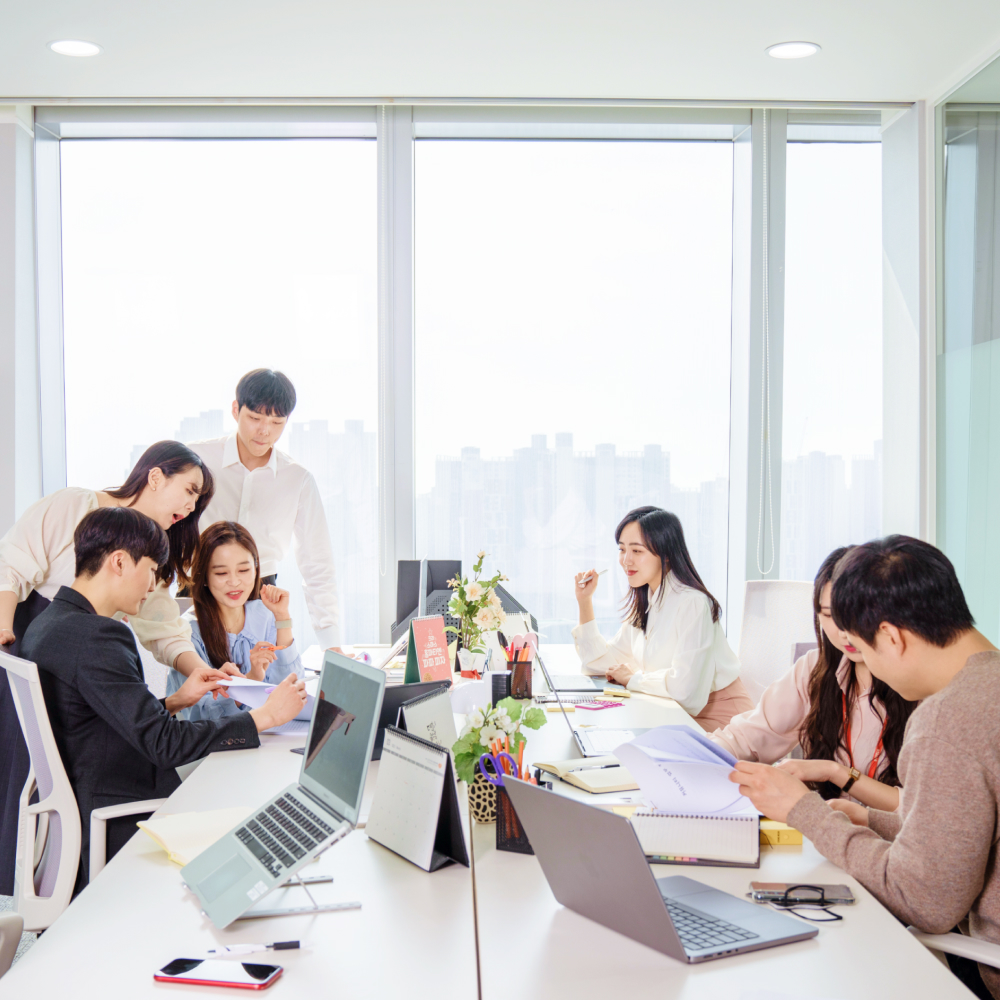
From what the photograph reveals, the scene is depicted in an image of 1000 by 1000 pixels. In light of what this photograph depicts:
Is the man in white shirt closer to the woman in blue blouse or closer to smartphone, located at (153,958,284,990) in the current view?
the woman in blue blouse

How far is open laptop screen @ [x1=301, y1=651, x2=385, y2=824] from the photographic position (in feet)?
4.54

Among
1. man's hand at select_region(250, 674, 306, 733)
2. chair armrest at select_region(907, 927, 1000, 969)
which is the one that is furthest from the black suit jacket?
chair armrest at select_region(907, 927, 1000, 969)

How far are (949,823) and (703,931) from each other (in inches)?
15.8

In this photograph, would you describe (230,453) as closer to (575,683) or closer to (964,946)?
(575,683)

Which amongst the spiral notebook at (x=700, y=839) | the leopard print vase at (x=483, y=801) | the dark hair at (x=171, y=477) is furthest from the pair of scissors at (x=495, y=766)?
the dark hair at (x=171, y=477)

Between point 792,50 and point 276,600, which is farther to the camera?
point 792,50

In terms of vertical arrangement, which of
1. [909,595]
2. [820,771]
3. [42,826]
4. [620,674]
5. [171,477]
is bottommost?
[42,826]

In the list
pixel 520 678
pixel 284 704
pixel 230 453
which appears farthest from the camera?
pixel 230 453

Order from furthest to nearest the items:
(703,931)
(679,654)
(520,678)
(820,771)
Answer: (679,654) < (520,678) < (820,771) < (703,931)

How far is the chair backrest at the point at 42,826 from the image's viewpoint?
2002mm

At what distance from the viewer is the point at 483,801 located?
1.74 meters

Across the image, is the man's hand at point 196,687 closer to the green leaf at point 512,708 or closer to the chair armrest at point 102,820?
the chair armrest at point 102,820

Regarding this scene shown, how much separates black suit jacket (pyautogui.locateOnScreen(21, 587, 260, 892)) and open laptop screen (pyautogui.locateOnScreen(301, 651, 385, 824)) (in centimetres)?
60

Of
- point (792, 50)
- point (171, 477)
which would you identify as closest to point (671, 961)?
point (171, 477)
